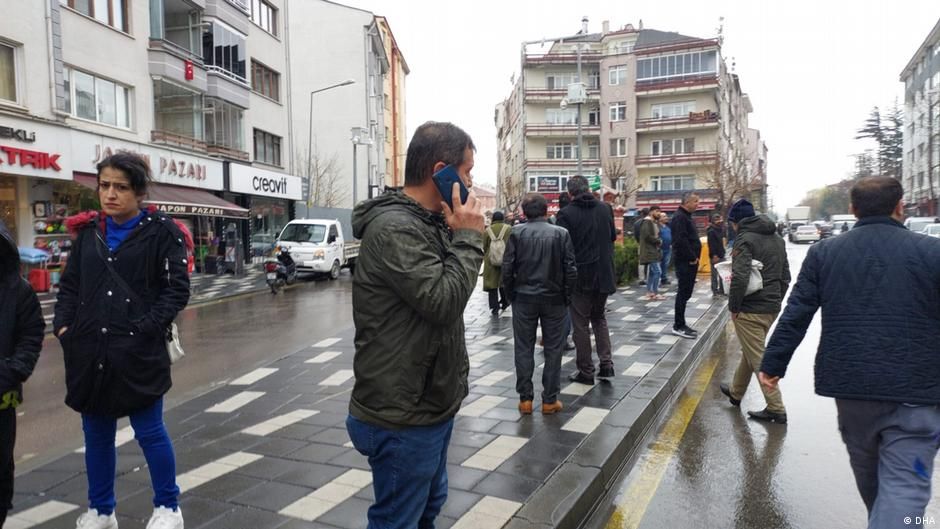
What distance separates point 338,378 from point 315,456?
2532 millimetres

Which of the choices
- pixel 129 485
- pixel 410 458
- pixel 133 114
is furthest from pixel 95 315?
pixel 133 114

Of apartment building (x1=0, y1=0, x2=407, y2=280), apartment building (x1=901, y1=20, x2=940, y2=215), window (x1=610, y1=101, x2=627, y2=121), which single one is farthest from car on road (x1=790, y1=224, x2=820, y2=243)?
apartment building (x1=0, y1=0, x2=407, y2=280)

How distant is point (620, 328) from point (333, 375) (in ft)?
15.1

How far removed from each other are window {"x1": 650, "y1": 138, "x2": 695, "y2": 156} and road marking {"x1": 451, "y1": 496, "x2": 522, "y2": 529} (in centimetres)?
5449

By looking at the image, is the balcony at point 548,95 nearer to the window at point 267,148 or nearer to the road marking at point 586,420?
the window at point 267,148

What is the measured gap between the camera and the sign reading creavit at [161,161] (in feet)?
57.0

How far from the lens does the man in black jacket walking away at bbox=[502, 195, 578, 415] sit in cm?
533

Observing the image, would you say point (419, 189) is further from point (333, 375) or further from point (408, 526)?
point (333, 375)

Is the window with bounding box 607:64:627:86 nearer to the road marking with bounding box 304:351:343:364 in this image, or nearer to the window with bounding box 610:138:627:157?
the window with bounding box 610:138:627:157

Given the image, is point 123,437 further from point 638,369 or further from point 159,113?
point 159,113

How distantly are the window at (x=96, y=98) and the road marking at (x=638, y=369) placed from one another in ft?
56.3

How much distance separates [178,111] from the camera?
2338 centimetres

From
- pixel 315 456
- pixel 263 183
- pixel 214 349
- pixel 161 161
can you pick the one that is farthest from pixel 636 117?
pixel 315 456

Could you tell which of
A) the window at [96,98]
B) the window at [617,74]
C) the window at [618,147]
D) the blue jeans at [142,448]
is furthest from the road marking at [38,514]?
the window at [617,74]
